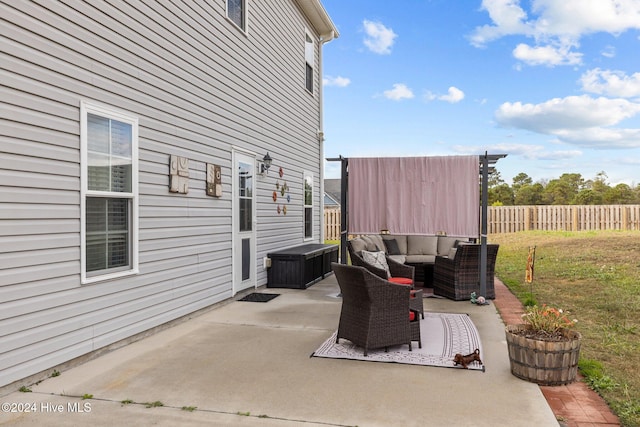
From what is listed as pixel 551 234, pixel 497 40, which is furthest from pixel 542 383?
pixel 497 40

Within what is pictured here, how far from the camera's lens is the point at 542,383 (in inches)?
132

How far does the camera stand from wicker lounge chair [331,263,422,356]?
4035 millimetres

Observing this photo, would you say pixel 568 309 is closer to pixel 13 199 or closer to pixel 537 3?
pixel 13 199

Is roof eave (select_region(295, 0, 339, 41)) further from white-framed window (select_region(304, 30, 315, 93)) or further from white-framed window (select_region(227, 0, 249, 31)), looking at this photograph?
white-framed window (select_region(227, 0, 249, 31))

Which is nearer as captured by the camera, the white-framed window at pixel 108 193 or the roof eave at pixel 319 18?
the white-framed window at pixel 108 193

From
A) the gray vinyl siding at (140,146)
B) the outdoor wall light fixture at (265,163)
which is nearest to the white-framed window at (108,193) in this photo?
the gray vinyl siding at (140,146)

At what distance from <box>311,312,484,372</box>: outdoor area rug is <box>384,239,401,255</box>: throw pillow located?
3.38 m

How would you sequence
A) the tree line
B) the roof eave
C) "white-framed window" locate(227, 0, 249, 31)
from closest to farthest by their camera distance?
1. "white-framed window" locate(227, 0, 249, 31)
2. the roof eave
3. the tree line

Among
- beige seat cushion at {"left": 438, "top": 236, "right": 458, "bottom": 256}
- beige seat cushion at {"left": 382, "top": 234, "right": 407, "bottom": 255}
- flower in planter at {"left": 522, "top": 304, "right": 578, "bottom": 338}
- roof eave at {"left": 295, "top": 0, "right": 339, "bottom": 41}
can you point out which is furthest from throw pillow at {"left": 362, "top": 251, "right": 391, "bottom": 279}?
roof eave at {"left": 295, "top": 0, "right": 339, "bottom": 41}

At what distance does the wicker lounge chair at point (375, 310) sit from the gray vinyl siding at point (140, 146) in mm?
2189

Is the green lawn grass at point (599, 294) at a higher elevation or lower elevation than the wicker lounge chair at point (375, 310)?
lower

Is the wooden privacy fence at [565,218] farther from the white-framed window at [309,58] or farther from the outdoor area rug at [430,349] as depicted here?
the outdoor area rug at [430,349]

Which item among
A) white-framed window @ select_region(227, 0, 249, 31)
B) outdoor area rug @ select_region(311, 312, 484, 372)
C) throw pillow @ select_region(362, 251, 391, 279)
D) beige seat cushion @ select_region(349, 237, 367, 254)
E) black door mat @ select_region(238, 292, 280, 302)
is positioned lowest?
black door mat @ select_region(238, 292, 280, 302)

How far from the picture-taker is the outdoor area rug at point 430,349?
12.9 feet
